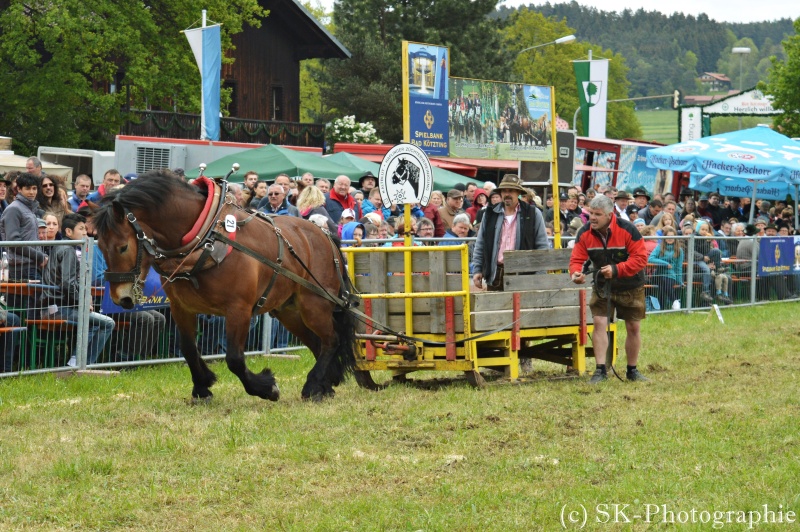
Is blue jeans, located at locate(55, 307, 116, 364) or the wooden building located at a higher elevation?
the wooden building

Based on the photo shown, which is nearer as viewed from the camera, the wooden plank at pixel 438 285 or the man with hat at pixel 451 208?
the wooden plank at pixel 438 285

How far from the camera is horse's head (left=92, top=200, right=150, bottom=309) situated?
27.1 feet

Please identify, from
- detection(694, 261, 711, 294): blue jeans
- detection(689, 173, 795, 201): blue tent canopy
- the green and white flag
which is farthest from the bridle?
the green and white flag

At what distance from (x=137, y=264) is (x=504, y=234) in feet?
14.0

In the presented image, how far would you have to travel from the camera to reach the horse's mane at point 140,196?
833 centimetres

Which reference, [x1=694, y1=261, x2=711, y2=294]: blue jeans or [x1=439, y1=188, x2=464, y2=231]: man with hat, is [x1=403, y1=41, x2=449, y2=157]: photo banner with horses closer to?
[x1=439, y1=188, x2=464, y2=231]: man with hat

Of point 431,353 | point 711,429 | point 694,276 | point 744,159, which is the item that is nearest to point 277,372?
point 431,353

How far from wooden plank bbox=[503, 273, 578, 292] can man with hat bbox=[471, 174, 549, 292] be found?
1.50ft

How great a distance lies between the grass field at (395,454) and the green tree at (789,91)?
3077 centimetres

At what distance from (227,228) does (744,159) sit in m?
16.0

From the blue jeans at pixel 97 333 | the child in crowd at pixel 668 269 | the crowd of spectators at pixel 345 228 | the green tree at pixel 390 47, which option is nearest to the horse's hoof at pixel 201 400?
the crowd of spectators at pixel 345 228

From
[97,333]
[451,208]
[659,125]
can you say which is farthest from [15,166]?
[659,125]

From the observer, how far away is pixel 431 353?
1041 centimetres

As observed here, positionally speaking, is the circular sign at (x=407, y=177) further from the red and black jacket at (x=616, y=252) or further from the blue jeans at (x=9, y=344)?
the blue jeans at (x=9, y=344)
